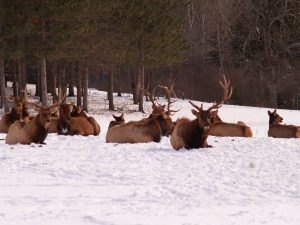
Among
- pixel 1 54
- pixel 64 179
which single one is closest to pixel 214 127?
pixel 64 179

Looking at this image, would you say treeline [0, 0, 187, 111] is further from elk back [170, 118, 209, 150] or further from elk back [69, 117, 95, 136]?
elk back [170, 118, 209, 150]

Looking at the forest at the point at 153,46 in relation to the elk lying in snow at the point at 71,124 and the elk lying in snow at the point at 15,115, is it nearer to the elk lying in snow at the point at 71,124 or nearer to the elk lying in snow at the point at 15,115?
the elk lying in snow at the point at 15,115

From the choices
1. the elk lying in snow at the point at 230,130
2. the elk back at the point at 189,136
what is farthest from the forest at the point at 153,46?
the elk back at the point at 189,136

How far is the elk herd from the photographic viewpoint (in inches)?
432

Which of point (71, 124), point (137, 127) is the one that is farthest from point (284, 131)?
point (71, 124)

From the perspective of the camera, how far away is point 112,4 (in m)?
28.0

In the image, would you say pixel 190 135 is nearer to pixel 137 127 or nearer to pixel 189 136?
pixel 189 136

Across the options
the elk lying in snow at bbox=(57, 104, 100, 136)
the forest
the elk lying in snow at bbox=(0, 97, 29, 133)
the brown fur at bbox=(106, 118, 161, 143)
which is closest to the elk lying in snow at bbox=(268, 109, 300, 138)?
the brown fur at bbox=(106, 118, 161, 143)

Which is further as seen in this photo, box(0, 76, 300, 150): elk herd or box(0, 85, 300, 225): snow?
box(0, 76, 300, 150): elk herd

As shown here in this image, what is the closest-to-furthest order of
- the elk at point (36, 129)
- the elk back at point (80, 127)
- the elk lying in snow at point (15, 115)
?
1. the elk at point (36, 129)
2. the elk back at point (80, 127)
3. the elk lying in snow at point (15, 115)

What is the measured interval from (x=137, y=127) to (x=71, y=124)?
291 cm

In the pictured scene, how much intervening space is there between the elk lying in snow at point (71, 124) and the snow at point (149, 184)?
3.06 meters

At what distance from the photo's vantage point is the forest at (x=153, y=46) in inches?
920

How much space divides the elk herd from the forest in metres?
3.65
